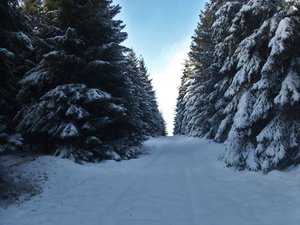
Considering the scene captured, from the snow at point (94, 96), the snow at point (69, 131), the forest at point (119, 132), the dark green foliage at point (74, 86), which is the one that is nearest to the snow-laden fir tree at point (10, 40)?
the forest at point (119, 132)

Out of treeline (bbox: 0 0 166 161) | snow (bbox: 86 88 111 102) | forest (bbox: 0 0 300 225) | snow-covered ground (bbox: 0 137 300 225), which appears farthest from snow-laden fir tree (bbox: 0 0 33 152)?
snow (bbox: 86 88 111 102)

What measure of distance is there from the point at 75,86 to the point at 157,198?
28.5 ft

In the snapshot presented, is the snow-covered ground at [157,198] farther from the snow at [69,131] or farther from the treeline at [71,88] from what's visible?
the treeline at [71,88]

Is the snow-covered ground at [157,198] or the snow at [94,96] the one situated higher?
the snow at [94,96]

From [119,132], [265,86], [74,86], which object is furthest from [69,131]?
[265,86]

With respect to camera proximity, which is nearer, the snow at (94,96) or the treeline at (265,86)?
the treeline at (265,86)

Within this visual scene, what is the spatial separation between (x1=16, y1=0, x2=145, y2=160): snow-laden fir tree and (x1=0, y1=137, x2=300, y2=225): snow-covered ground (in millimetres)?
2743

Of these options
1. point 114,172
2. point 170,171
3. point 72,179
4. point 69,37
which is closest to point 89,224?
point 72,179

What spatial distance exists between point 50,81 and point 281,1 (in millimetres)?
11148

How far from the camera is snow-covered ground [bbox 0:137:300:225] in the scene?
8.20m

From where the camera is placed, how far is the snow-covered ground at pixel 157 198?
26.9ft

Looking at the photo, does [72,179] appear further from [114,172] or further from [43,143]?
[43,143]

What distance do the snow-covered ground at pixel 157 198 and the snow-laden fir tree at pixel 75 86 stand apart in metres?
2.74

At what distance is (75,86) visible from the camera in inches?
669
